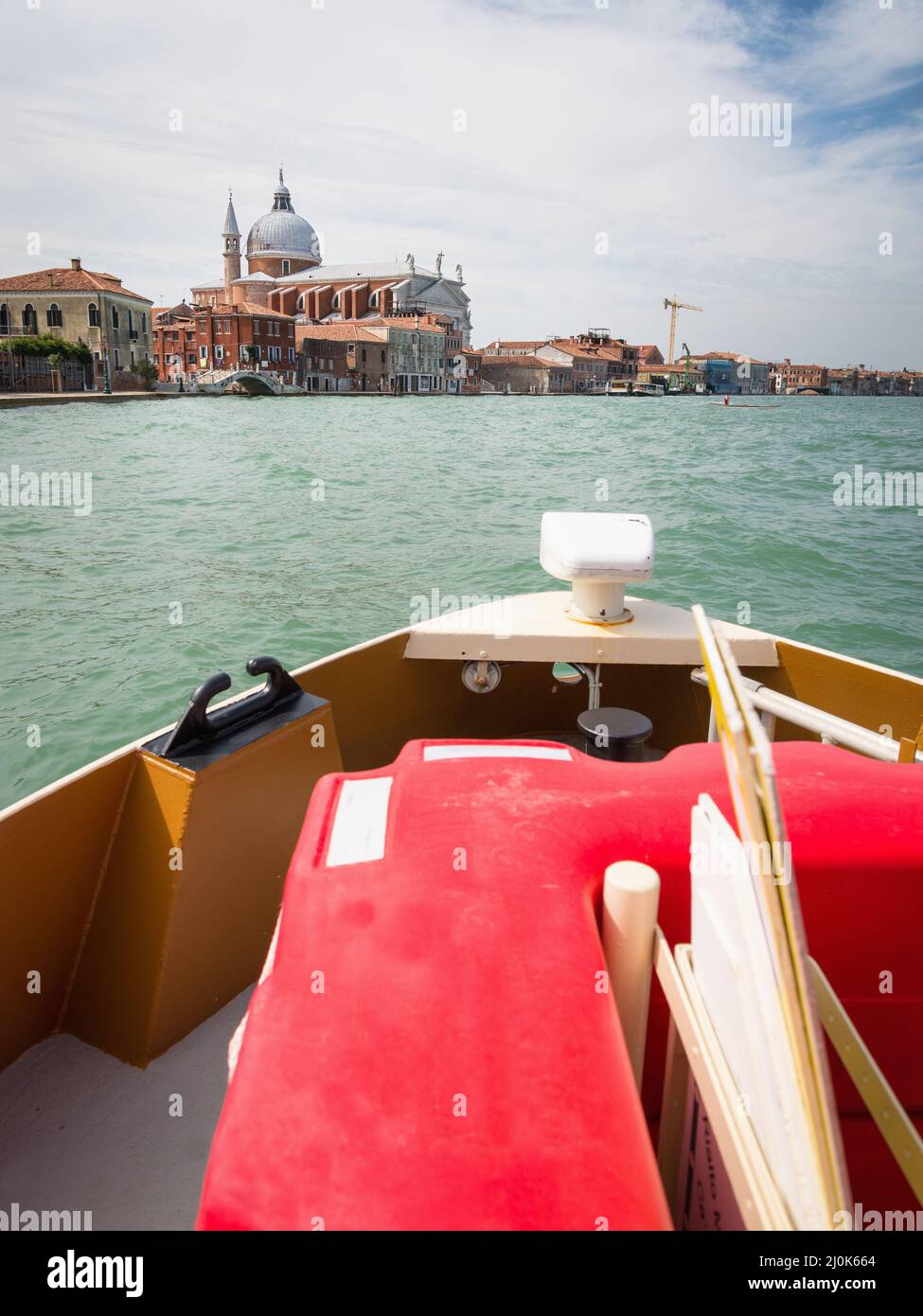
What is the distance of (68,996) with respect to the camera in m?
2.45

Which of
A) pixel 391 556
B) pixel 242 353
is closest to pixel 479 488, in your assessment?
pixel 391 556

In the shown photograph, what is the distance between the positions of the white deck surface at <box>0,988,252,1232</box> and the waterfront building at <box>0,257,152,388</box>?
61.3 meters

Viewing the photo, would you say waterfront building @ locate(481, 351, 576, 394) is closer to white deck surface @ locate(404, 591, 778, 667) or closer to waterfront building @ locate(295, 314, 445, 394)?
waterfront building @ locate(295, 314, 445, 394)

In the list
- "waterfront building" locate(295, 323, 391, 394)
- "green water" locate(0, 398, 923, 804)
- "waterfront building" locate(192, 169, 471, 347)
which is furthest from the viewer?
"waterfront building" locate(192, 169, 471, 347)

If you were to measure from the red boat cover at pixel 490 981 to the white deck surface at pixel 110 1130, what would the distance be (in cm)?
110

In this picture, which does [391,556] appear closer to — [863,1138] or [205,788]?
[205,788]

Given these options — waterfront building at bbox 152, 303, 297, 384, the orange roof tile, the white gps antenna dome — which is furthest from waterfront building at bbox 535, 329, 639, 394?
the white gps antenna dome

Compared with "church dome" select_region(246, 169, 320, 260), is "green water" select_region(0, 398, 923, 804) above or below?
below

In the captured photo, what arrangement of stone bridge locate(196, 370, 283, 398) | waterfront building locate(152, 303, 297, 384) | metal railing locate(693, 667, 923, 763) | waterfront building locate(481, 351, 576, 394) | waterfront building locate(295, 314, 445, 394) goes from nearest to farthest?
1. metal railing locate(693, 667, 923, 763)
2. stone bridge locate(196, 370, 283, 398)
3. waterfront building locate(152, 303, 297, 384)
4. waterfront building locate(295, 314, 445, 394)
5. waterfront building locate(481, 351, 576, 394)

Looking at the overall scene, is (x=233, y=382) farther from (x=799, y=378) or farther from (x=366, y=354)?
(x=799, y=378)

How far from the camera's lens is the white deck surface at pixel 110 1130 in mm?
2004

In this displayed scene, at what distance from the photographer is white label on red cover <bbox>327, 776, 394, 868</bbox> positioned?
57.6 inches

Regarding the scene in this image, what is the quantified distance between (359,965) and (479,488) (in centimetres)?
1961

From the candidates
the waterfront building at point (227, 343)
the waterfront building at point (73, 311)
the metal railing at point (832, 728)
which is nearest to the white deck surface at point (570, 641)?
the metal railing at point (832, 728)
